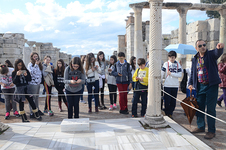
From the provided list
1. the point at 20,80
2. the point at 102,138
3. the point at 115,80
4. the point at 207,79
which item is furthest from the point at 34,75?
the point at 207,79

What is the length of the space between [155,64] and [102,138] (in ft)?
6.20

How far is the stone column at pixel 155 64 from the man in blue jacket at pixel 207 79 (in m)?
0.80

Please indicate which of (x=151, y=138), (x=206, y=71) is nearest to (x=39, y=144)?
(x=151, y=138)

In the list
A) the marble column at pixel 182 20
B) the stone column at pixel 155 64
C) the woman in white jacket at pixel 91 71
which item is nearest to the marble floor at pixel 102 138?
the stone column at pixel 155 64

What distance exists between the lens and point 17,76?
4664mm

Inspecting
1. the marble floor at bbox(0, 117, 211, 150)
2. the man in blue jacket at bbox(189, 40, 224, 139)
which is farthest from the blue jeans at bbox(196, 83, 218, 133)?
the marble floor at bbox(0, 117, 211, 150)

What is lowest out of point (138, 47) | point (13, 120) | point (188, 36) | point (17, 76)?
point (13, 120)

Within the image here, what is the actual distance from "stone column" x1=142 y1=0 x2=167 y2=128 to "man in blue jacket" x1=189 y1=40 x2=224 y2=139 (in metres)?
0.80

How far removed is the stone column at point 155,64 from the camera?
3.78 metres

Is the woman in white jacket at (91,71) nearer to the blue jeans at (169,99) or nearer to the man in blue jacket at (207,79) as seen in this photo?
the blue jeans at (169,99)

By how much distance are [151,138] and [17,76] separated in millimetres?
3661

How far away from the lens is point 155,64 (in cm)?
387

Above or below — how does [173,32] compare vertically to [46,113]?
above

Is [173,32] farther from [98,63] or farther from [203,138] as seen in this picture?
[203,138]
